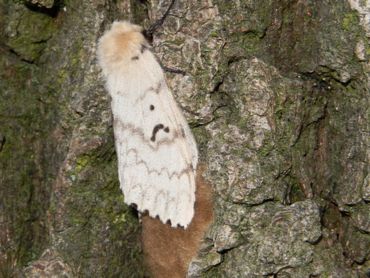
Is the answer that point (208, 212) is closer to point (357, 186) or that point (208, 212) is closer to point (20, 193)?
point (357, 186)

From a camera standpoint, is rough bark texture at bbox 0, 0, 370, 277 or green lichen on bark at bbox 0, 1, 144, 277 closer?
rough bark texture at bbox 0, 0, 370, 277

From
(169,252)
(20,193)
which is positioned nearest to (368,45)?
(169,252)

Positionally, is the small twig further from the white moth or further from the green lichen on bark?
the green lichen on bark

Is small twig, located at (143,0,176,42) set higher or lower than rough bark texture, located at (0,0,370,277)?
higher

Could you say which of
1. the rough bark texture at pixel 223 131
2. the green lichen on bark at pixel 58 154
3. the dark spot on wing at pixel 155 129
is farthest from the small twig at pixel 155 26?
the dark spot on wing at pixel 155 129

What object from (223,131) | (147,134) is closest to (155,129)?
(147,134)

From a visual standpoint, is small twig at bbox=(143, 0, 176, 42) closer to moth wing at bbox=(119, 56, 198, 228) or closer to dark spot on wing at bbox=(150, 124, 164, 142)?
moth wing at bbox=(119, 56, 198, 228)

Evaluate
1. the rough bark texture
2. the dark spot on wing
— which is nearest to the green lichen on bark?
the rough bark texture
